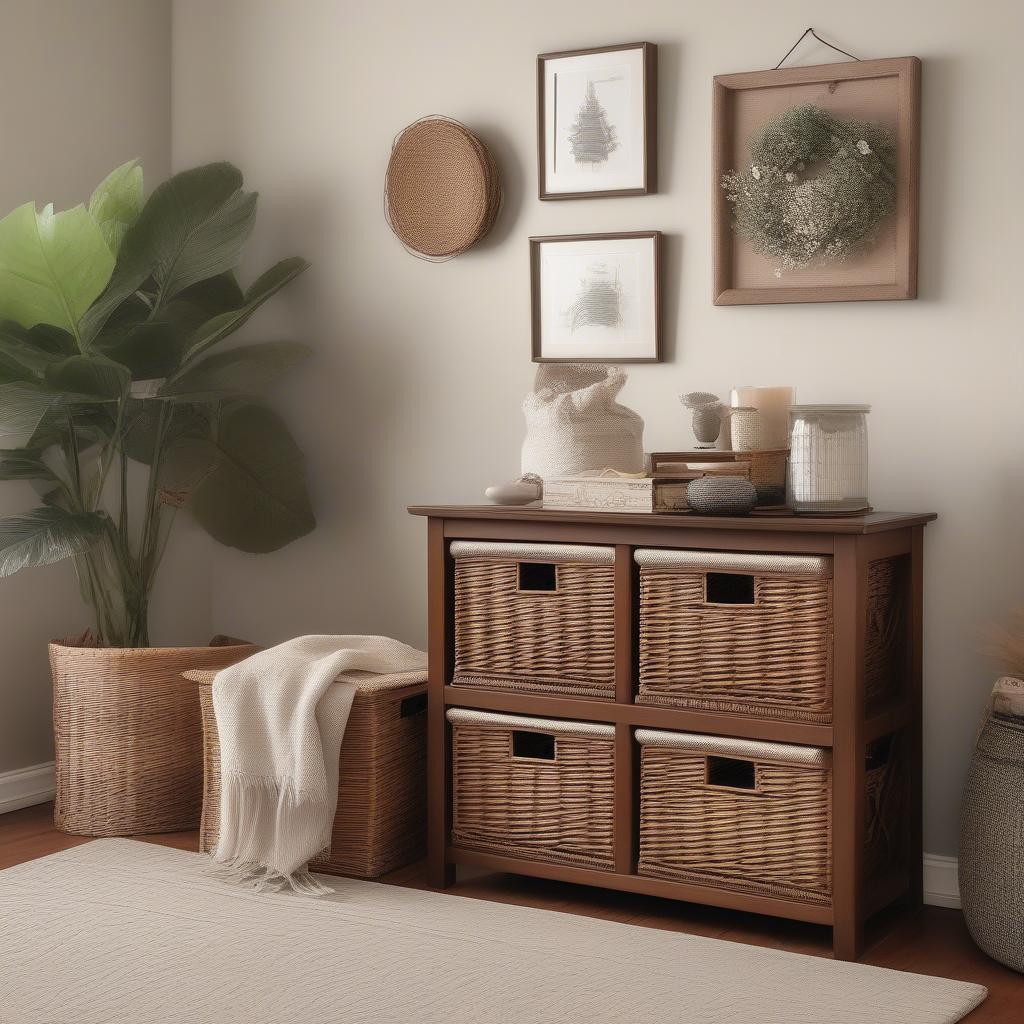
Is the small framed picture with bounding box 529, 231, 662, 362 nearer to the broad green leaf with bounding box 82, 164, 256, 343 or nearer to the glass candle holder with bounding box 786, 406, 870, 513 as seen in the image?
the glass candle holder with bounding box 786, 406, 870, 513

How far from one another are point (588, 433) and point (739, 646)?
55cm

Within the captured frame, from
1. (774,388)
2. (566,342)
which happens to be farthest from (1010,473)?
(566,342)

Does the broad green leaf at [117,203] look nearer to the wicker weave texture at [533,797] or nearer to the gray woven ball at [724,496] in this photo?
the wicker weave texture at [533,797]

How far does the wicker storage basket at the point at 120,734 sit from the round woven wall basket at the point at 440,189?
114cm

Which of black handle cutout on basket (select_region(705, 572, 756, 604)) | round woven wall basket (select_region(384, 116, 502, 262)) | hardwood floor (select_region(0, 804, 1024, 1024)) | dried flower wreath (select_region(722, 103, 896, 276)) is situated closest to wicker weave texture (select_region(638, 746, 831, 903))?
hardwood floor (select_region(0, 804, 1024, 1024))

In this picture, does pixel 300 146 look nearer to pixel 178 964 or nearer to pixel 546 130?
pixel 546 130

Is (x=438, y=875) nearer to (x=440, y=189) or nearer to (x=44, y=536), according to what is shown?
(x=44, y=536)

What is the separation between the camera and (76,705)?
3.22 meters

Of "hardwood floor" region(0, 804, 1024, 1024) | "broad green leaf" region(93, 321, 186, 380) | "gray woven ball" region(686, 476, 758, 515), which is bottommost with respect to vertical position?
"hardwood floor" region(0, 804, 1024, 1024)

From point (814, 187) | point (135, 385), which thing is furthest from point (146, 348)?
point (814, 187)

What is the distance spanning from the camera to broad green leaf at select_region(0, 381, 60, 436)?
295cm

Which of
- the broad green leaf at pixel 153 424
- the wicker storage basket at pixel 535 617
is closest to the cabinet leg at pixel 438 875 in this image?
the wicker storage basket at pixel 535 617

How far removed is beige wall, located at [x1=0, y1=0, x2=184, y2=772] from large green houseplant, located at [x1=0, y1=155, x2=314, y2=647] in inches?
9.1

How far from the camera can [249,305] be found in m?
3.30
